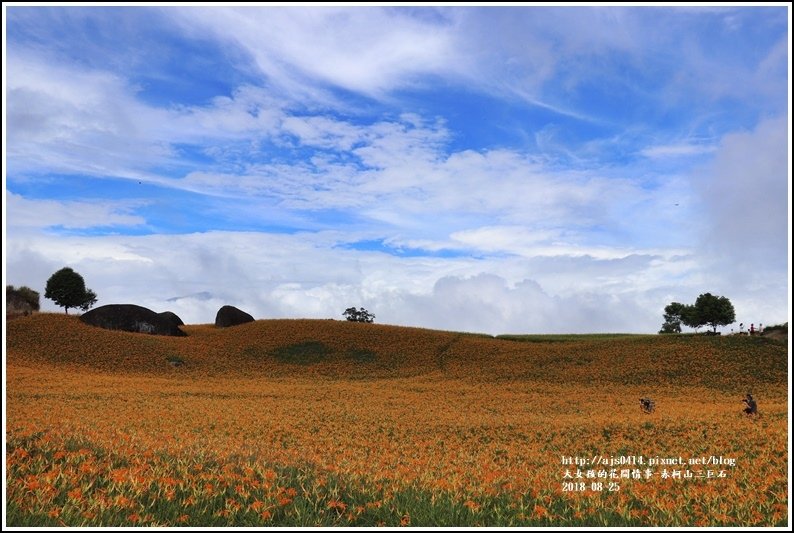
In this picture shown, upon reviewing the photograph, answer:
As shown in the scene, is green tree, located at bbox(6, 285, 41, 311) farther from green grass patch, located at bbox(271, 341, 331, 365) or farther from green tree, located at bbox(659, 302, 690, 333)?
green tree, located at bbox(659, 302, 690, 333)

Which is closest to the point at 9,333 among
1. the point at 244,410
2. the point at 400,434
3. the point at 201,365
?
the point at 201,365

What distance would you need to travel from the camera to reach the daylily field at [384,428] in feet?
28.2

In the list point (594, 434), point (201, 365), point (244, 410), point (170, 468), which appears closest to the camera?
point (170, 468)

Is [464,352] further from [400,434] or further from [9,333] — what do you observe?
[9,333]

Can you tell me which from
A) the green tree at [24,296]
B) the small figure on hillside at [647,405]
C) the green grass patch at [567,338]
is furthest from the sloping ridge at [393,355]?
the small figure on hillside at [647,405]

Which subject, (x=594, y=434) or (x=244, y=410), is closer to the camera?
(x=594, y=434)

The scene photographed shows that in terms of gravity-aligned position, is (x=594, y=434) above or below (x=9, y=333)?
below

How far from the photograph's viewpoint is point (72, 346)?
5097 cm

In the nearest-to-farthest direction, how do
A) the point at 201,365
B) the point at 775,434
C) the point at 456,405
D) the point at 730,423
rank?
the point at 775,434 → the point at 730,423 → the point at 456,405 → the point at 201,365

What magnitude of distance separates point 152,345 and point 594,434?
1712 inches

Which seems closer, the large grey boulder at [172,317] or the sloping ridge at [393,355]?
the sloping ridge at [393,355]

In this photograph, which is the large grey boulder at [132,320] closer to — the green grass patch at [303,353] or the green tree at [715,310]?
the green grass patch at [303,353]

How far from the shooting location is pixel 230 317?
6838cm

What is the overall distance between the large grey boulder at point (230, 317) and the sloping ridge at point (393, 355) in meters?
7.67
